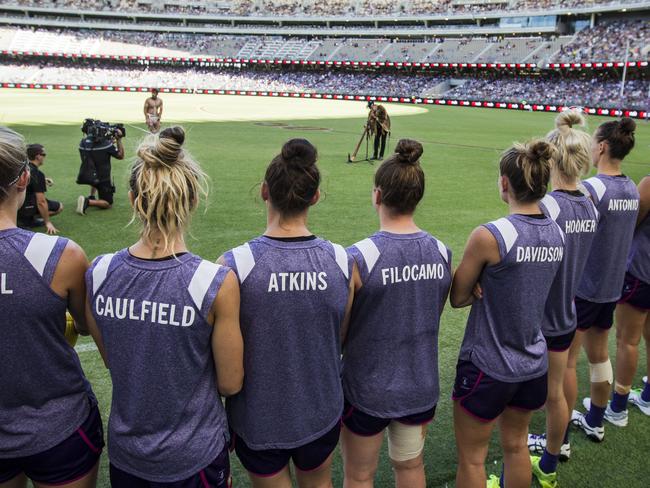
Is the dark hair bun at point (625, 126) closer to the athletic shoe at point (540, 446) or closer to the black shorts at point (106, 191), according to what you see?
the athletic shoe at point (540, 446)

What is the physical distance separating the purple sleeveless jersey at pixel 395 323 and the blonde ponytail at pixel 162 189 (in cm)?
82

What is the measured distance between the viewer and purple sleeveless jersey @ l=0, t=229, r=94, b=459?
207cm

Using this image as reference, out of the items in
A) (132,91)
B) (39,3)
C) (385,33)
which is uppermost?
(39,3)

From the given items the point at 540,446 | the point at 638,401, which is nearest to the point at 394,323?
the point at 540,446

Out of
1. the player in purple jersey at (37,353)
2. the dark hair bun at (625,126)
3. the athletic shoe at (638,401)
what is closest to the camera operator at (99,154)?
the player in purple jersey at (37,353)

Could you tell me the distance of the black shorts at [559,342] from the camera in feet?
10.7

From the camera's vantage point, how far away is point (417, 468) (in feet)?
9.13

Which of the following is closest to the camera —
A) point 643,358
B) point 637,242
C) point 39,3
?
point 637,242

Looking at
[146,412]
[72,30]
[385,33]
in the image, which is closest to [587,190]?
[146,412]

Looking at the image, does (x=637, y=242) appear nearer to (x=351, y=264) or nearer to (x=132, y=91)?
(x=351, y=264)

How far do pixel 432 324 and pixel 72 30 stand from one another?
84835mm

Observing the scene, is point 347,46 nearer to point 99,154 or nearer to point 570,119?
point 99,154

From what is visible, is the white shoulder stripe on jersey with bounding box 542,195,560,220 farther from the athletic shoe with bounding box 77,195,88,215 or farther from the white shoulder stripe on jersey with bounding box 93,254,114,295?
the athletic shoe with bounding box 77,195,88,215

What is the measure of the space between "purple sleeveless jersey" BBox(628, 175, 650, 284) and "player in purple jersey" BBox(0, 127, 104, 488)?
12.1ft
